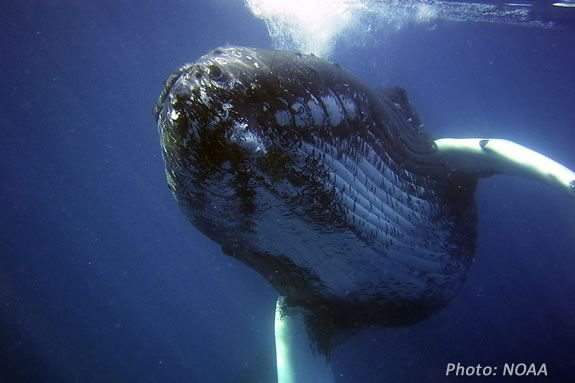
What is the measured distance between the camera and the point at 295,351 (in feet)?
16.9

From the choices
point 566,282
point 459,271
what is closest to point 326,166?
point 459,271

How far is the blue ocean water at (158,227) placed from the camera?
40.5 ft

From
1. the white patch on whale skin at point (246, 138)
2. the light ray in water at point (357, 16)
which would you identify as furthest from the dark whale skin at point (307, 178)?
the light ray in water at point (357, 16)

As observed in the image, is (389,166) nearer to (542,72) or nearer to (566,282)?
(566,282)

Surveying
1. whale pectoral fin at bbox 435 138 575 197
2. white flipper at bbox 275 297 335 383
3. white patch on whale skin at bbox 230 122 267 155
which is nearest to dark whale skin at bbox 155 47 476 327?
white patch on whale skin at bbox 230 122 267 155

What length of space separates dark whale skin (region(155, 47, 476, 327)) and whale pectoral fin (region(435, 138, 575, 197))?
58cm

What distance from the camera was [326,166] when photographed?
2.50 metres

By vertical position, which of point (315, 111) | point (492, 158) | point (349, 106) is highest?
point (492, 158)

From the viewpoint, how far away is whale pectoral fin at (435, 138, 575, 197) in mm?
4562

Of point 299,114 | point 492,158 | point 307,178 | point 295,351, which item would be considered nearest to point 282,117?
point 299,114

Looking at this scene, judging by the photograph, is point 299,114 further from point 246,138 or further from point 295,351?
point 295,351

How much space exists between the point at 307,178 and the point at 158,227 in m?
70.0

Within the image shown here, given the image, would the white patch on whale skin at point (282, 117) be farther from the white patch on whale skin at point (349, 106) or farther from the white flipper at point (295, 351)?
the white flipper at point (295, 351)

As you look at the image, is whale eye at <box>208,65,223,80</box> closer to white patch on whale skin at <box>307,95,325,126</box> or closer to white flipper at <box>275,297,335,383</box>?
white patch on whale skin at <box>307,95,325,126</box>
